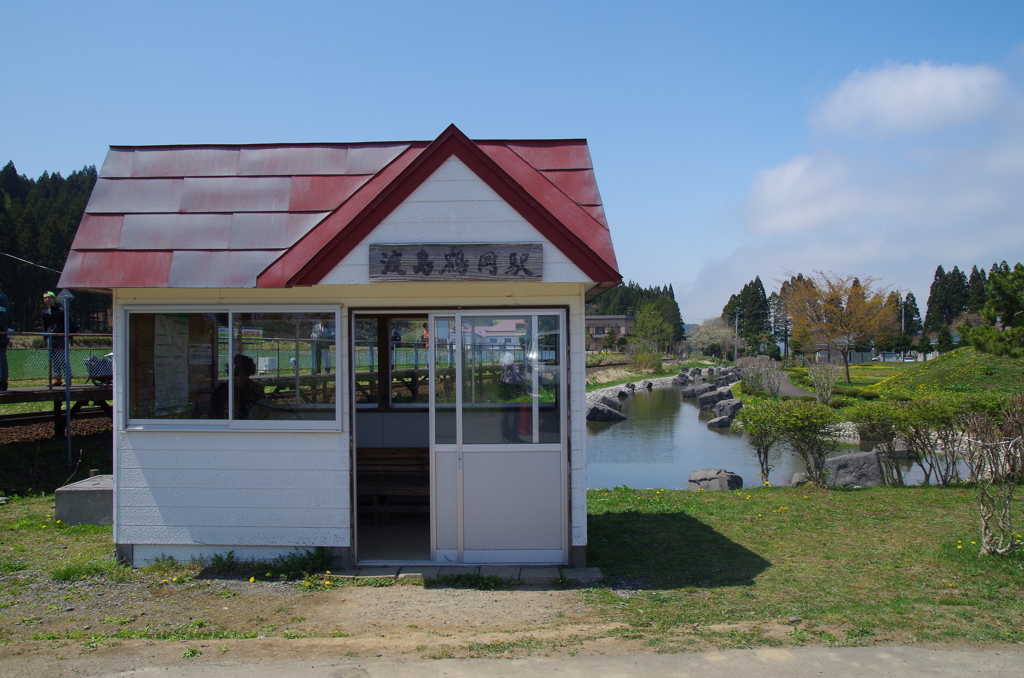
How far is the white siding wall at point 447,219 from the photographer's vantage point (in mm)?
6109

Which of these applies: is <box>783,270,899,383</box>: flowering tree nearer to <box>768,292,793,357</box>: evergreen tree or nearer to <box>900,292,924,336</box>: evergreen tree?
<box>768,292,793,357</box>: evergreen tree

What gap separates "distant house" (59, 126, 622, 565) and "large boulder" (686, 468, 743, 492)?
593 centimetres

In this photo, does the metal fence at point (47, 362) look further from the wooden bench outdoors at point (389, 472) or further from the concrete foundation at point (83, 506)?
the wooden bench outdoors at point (389, 472)

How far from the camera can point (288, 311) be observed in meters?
6.63

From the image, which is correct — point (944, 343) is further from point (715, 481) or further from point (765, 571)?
point (765, 571)

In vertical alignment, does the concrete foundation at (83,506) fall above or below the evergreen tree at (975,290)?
below

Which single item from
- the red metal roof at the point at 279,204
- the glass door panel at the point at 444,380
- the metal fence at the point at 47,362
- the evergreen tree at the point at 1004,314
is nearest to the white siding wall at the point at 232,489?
the glass door panel at the point at 444,380

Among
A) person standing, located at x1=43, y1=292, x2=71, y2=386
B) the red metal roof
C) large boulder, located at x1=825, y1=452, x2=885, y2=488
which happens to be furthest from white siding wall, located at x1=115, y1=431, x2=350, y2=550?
large boulder, located at x1=825, y1=452, x2=885, y2=488

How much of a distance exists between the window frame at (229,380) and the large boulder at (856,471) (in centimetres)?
803

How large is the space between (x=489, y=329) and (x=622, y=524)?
11.3 feet

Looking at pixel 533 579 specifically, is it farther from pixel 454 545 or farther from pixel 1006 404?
pixel 1006 404

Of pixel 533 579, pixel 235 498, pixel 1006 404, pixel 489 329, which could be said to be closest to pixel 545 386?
pixel 489 329

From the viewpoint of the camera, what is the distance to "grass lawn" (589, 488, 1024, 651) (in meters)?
4.93

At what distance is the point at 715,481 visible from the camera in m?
11.7
